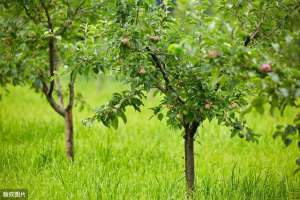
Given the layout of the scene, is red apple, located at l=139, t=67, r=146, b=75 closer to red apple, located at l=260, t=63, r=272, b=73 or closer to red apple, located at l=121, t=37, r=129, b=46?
red apple, located at l=121, t=37, r=129, b=46

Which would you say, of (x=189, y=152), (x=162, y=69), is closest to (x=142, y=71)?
(x=162, y=69)

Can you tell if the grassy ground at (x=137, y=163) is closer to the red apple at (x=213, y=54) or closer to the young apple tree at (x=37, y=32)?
the young apple tree at (x=37, y=32)

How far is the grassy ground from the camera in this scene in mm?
4055

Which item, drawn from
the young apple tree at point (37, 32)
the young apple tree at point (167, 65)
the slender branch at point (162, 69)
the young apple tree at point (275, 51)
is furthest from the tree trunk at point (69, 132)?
the young apple tree at point (275, 51)

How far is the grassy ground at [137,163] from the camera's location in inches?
160

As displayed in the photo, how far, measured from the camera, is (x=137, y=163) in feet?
17.4

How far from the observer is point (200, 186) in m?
4.21

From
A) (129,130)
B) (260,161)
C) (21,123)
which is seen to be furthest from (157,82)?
(21,123)

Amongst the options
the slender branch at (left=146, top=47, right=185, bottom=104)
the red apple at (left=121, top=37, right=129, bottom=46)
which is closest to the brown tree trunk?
the slender branch at (left=146, top=47, right=185, bottom=104)

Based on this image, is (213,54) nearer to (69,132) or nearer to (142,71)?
(142,71)

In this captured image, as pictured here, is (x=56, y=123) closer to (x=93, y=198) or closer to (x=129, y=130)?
(x=129, y=130)

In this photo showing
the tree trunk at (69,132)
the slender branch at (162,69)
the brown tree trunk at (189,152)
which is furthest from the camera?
the tree trunk at (69,132)

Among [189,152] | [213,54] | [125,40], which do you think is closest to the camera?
[213,54]

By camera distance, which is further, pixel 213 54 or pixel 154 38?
pixel 154 38
